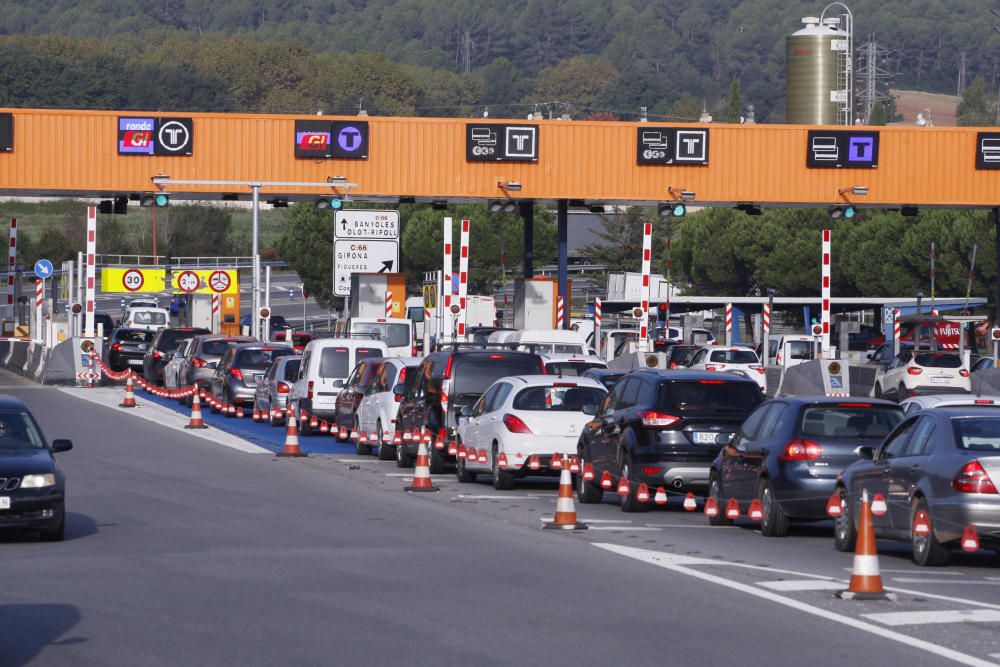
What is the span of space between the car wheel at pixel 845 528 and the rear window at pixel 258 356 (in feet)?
73.5

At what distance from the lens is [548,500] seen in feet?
67.3

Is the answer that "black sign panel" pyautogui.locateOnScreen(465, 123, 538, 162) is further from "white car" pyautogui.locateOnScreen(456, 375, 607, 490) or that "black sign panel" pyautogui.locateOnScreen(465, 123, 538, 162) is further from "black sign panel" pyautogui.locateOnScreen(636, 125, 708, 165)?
"white car" pyautogui.locateOnScreen(456, 375, 607, 490)

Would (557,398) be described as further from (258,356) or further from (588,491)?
(258,356)

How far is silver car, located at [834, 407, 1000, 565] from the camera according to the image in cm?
1340

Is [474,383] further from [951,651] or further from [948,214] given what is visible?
[948,214]

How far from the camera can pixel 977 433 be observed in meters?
14.0

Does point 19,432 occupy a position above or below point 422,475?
above

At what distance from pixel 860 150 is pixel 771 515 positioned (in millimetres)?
32356

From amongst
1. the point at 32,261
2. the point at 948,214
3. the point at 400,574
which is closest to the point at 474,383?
the point at 400,574

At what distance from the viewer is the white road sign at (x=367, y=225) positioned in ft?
160

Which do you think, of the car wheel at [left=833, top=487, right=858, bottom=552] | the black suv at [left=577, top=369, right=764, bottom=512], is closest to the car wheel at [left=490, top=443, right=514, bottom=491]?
the black suv at [left=577, top=369, right=764, bottom=512]

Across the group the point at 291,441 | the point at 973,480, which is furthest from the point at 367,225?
the point at 973,480

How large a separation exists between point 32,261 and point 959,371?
3687 inches

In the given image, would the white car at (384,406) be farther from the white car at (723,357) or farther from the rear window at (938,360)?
the rear window at (938,360)
